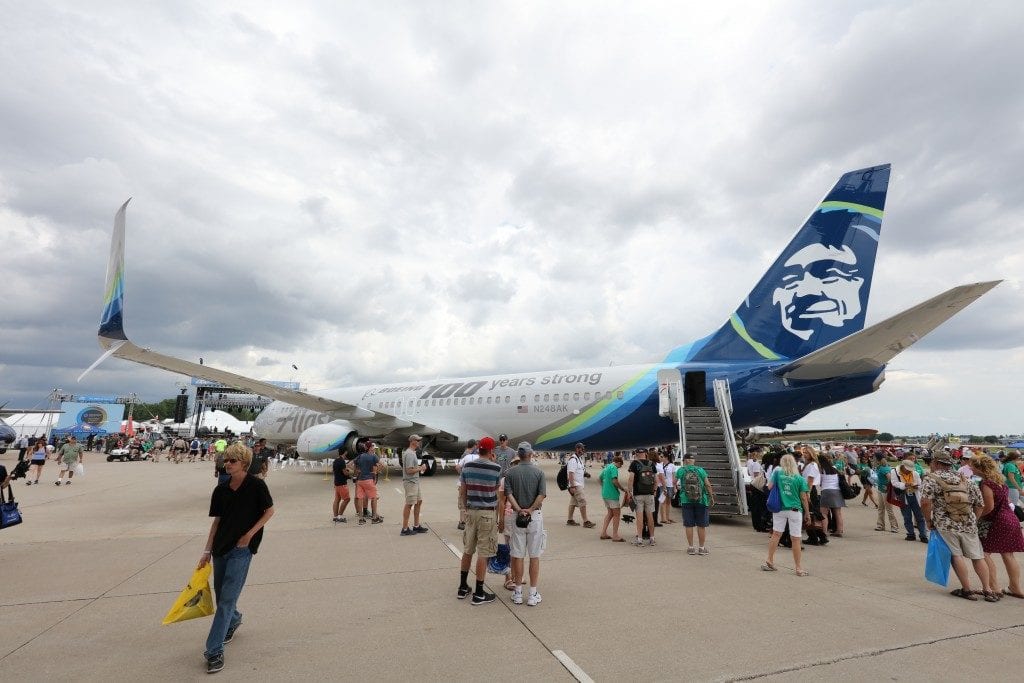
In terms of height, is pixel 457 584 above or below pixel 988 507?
below

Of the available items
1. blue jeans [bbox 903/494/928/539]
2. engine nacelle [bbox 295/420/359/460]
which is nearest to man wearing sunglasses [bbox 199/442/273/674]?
blue jeans [bbox 903/494/928/539]

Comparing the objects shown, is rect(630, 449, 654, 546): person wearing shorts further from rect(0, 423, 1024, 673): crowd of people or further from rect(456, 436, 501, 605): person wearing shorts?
rect(456, 436, 501, 605): person wearing shorts

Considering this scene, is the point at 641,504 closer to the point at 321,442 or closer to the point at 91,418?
the point at 321,442

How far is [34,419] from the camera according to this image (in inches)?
2012

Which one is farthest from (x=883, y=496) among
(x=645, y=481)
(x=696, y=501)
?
(x=645, y=481)

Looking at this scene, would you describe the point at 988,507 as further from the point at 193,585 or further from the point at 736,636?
the point at 193,585

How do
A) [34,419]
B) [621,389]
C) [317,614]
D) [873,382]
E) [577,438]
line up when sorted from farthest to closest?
1. [34,419]
2. [577,438]
3. [621,389]
4. [873,382]
5. [317,614]

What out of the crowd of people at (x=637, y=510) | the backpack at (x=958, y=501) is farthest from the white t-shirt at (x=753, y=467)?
the backpack at (x=958, y=501)

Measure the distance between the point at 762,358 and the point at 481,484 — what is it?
10.5 metres

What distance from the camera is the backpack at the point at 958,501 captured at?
4934 mm

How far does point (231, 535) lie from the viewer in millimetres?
3484

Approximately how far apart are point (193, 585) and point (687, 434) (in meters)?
10.8

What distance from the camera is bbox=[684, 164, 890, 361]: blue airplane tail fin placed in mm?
11672

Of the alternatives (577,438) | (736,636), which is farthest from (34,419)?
(736,636)
